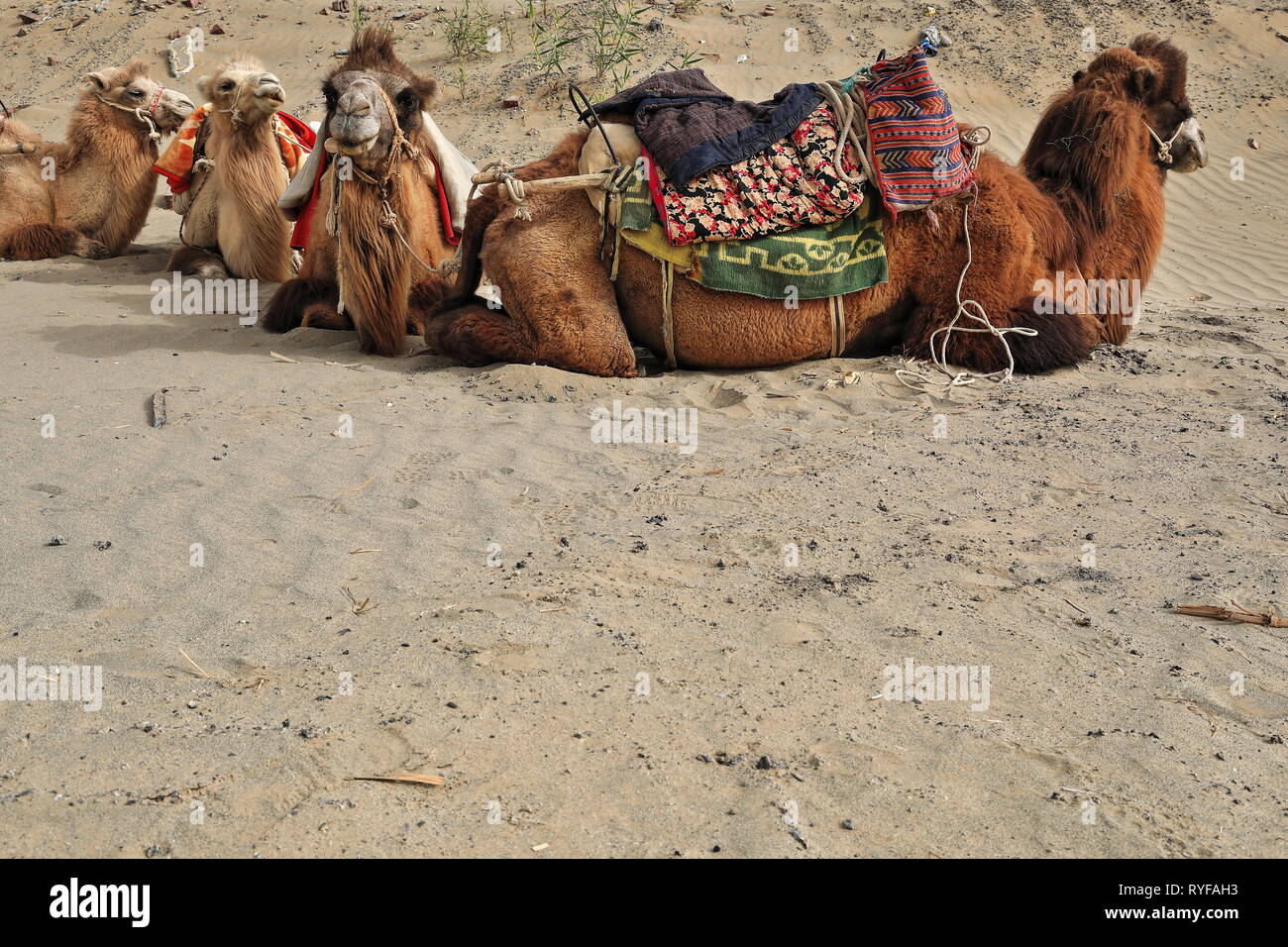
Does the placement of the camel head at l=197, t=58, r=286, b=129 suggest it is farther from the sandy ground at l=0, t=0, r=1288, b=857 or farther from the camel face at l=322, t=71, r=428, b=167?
the sandy ground at l=0, t=0, r=1288, b=857

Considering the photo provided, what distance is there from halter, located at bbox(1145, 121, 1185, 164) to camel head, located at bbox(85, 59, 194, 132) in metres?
6.81

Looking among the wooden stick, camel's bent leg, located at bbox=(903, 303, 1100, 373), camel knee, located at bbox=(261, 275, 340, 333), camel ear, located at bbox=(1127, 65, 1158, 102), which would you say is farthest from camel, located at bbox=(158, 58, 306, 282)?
the wooden stick

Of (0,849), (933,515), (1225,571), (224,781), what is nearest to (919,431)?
(933,515)

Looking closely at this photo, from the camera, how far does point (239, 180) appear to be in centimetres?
745

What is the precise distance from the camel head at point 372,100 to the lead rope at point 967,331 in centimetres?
274

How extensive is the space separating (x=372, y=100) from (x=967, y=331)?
3.05m

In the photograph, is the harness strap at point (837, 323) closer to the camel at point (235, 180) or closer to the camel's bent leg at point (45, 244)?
the camel at point (235, 180)

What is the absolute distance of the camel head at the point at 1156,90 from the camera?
6.06 metres

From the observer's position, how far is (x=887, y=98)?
557 centimetres

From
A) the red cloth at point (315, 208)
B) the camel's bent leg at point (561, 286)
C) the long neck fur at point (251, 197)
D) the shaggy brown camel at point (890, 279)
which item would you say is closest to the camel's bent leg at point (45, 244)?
the long neck fur at point (251, 197)

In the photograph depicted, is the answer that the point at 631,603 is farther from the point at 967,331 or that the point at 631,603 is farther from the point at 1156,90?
the point at 1156,90

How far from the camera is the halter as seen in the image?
6172mm
